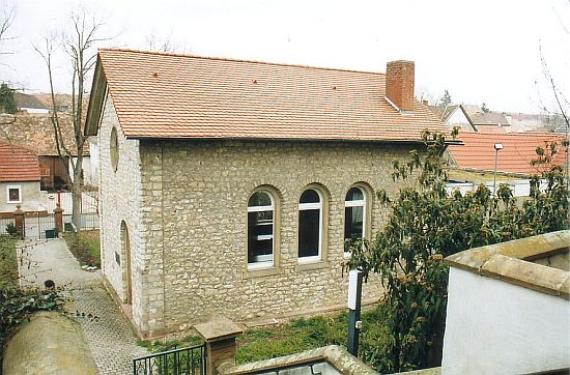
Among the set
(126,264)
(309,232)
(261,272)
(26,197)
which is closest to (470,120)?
(26,197)

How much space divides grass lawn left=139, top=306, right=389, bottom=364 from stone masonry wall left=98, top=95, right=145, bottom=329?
1846 mm

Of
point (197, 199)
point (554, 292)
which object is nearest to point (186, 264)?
point (197, 199)

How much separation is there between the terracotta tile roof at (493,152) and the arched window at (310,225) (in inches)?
527

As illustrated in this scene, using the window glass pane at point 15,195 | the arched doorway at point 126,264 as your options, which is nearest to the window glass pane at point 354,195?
the arched doorway at point 126,264

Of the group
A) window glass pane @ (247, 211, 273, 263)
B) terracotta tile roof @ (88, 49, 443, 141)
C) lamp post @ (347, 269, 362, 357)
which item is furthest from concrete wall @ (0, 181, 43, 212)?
lamp post @ (347, 269, 362, 357)

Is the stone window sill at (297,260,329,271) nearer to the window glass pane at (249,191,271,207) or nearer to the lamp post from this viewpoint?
the window glass pane at (249,191,271,207)

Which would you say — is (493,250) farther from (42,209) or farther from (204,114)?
(42,209)

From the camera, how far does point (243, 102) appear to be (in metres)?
13.3

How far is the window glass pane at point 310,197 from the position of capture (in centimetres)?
1345

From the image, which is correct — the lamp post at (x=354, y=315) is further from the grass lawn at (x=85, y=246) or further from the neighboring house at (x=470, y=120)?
the neighboring house at (x=470, y=120)

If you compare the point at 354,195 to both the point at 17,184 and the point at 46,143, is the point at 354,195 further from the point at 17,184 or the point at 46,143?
the point at 46,143

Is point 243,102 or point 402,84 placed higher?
point 402,84

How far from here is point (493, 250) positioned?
3973mm

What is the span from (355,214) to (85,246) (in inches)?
519
